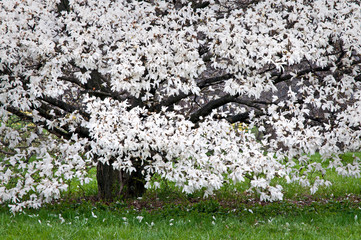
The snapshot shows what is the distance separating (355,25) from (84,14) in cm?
472

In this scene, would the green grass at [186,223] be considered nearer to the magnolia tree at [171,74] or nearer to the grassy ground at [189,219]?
the grassy ground at [189,219]

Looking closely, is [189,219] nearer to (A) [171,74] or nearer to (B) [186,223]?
(B) [186,223]

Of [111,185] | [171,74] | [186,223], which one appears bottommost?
[186,223]

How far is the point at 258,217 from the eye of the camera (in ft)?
24.9

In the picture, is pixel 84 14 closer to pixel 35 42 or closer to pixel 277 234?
pixel 35 42

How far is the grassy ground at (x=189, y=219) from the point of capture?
20.2 ft

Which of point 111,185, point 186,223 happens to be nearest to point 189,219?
point 186,223

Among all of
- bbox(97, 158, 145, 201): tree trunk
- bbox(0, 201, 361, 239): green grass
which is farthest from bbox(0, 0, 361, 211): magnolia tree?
bbox(97, 158, 145, 201): tree trunk

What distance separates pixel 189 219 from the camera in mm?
7203

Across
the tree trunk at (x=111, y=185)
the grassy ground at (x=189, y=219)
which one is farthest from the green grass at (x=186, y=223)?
the tree trunk at (x=111, y=185)

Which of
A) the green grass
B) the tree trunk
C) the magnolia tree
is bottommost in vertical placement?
the green grass

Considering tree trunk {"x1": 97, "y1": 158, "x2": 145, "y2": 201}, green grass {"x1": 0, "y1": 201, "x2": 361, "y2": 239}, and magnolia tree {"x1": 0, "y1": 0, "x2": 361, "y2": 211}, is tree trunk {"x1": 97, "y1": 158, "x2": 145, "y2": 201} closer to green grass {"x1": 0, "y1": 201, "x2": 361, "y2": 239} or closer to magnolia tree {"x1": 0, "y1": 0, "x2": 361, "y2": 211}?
green grass {"x1": 0, "y1": 201, "x2": 361, "y2": 239}

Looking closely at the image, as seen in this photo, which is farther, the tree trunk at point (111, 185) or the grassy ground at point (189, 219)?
the tree trunk at point (111, 185)

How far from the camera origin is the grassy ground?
20.2 ft
